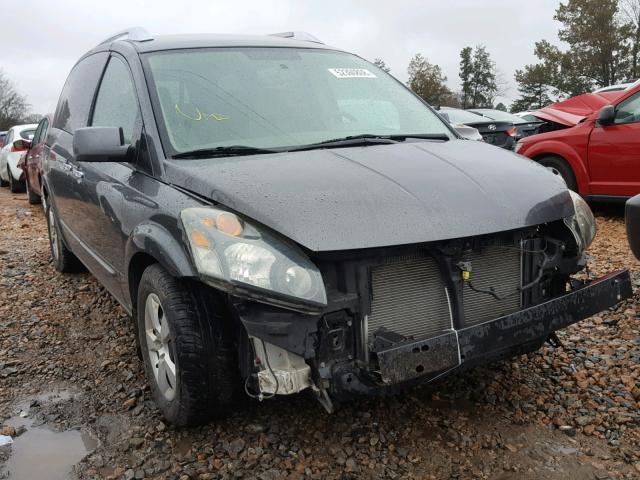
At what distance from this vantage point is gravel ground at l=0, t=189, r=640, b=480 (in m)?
2.45

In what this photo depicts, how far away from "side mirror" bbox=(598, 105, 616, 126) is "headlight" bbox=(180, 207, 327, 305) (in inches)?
220

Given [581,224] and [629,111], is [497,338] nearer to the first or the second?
[581,224]

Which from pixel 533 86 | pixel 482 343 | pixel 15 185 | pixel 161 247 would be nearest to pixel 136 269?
pixel 161 247

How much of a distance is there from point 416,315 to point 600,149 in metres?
5.32

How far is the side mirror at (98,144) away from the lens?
9.58 ft

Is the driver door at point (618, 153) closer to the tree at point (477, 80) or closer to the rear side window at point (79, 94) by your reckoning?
the rear side window at point (79, 94)

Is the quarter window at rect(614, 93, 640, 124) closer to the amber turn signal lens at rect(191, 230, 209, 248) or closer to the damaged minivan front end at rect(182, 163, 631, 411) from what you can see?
the damaged minivan front end at rect(182, 163, 631, 411)

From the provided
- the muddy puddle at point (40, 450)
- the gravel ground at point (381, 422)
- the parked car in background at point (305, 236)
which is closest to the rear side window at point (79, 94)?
the parked car in background at point (305, 236)

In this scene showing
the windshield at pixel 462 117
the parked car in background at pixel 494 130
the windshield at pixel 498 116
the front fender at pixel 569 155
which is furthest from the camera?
the windshield at pixel 498 116

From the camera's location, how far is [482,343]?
2.34 meters

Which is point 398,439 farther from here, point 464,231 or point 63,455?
point 63,455

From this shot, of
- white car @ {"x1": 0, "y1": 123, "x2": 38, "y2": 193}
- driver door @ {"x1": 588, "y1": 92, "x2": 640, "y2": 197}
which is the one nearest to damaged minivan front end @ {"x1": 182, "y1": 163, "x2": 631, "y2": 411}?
driver door @ {"x1": 588, "y1": 92, "x2": 640, "y2": 197}

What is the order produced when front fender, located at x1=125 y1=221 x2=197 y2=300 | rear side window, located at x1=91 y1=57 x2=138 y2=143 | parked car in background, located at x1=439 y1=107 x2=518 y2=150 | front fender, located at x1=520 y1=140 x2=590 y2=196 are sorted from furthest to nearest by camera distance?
parked car in background, located at x1=439 y1=107 x2=518 y2=150, front fender, located at x1=520 y1=140 x2=590 y2=196, rear side window, located at x1=91 y1=57 x2=138 y2=143, front fender, located at x1=125 y1=221 x2=197 y2=300

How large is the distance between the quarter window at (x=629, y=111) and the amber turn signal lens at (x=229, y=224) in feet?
18.6
